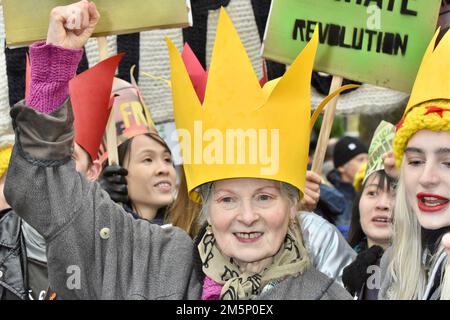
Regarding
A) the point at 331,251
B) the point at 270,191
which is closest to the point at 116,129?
the point at 331,251

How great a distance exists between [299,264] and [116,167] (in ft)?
4.89

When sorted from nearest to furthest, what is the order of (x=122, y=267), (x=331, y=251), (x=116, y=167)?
(x=122, y=267) < (x=331, y=251) < (x=116, y=167)

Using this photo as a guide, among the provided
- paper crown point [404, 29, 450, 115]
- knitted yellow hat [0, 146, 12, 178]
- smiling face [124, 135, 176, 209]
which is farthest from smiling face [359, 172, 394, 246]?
knitted yellow hat [0, 146, 12, 178]

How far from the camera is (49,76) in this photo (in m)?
2.84

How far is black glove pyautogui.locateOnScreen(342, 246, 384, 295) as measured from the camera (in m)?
3.43

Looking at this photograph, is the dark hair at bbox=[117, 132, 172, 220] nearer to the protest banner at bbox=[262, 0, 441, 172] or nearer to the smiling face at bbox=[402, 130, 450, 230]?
the protest banner at bbox=[262, 0, 441, 172]

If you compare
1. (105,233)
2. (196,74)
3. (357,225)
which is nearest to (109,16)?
(196,74)

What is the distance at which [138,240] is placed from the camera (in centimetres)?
304

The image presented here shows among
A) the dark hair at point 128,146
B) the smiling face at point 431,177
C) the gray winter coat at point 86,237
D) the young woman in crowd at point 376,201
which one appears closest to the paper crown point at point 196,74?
the gray winter coat at point 86,237

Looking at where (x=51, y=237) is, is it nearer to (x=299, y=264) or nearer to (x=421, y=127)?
(x=299, y=264)

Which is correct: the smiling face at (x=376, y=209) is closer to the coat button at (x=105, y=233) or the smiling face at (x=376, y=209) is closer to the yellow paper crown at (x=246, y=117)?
the yellow paper crown at (x=246, y=117)

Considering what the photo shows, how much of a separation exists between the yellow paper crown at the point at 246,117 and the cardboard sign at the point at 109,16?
0.73 metres

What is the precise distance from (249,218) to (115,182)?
1488mm
